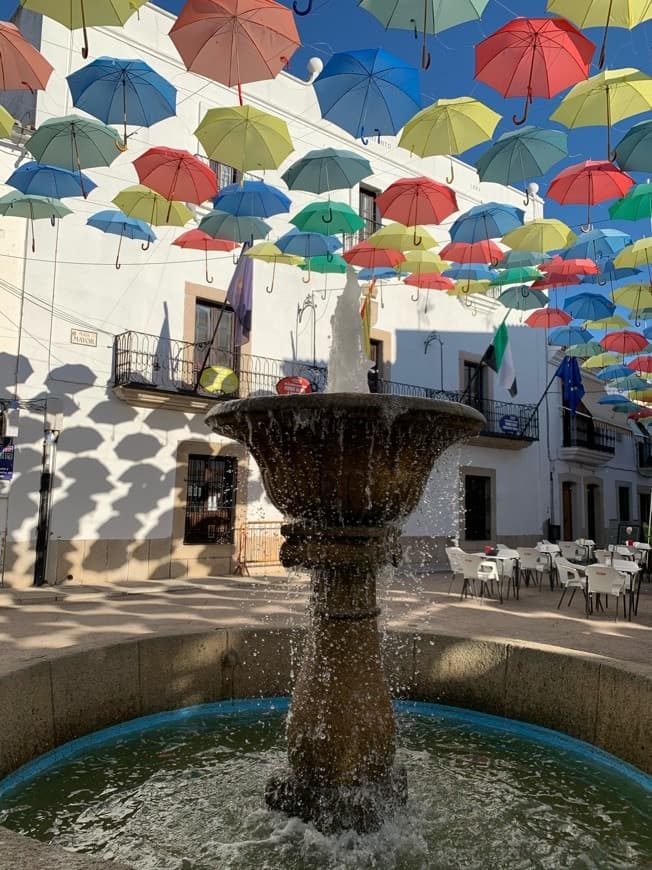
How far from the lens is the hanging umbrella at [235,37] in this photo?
19.7ft

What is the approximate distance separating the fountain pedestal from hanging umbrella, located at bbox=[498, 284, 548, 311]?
10.8 meters

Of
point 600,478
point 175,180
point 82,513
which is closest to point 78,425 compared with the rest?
point 82,513

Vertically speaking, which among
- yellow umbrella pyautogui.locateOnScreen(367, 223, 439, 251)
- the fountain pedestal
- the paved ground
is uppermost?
yellow umbrella pyautogui.locateOnScreen(367, 223, 439, 251)

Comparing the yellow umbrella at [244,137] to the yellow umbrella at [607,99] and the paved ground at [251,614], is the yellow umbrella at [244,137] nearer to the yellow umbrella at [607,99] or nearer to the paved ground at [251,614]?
the yellow umbrella at [607,99]

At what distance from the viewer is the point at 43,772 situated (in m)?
3.58

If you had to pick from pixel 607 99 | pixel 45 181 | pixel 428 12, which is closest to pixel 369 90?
pixel 428 12

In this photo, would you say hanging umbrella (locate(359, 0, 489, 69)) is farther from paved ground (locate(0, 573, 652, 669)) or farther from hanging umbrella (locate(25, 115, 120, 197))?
paved ground (locate(0, 573, 652, 669))

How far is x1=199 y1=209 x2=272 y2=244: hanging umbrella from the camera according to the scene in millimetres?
10078

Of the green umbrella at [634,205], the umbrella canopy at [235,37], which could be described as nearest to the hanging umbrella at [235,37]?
the umbrella canopy at [235,37]

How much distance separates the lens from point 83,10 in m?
5.57

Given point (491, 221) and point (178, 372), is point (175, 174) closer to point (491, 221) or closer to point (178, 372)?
point (491, 221)

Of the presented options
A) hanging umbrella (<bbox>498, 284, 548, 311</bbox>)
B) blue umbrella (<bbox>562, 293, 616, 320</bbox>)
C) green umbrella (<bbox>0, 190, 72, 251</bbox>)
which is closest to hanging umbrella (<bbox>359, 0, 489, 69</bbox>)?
green umbrella (<bbox>0, 190, 72, 251</bbox>)

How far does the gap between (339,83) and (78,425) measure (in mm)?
7215

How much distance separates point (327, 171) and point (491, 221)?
2.60 metres
